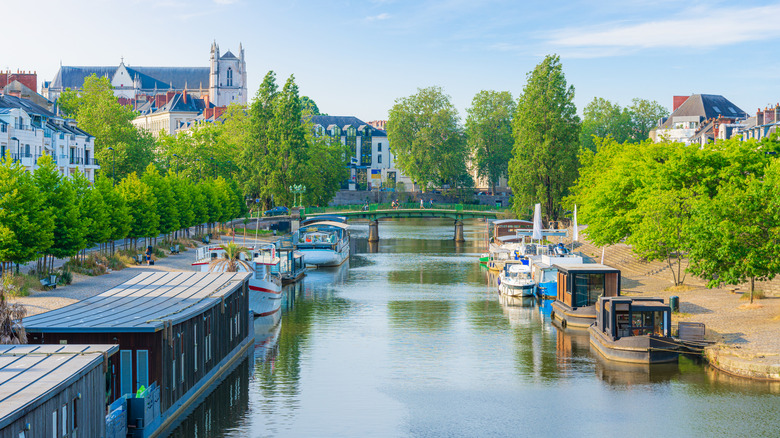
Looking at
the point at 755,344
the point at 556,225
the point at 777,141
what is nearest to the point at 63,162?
the point at 556,225

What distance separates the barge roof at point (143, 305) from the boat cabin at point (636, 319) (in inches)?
Answer: 743

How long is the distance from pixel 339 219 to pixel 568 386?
82410 mm

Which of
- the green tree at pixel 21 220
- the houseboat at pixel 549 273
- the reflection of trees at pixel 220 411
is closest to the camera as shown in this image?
the reflection of trees at pixel 220 411

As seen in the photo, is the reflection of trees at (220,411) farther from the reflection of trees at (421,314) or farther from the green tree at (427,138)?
the green tree at (427,138)

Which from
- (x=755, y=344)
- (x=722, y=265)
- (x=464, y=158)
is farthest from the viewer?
(x=464, y=158)

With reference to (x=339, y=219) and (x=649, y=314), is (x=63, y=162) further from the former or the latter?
(x=649, y=314)

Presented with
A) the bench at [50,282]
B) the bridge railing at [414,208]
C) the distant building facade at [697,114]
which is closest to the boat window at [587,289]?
the bench at [50,282]

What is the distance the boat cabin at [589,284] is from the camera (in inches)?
2056

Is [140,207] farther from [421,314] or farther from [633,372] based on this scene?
[633,372]

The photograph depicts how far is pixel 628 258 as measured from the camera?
80.9 m

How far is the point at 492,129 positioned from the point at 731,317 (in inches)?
4992

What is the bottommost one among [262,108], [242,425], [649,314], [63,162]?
[242,425]

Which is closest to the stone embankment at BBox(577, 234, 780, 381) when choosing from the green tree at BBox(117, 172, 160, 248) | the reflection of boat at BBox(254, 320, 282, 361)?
the reflection of boat at BBox(254, 320, 282, 361)

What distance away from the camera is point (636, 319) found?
141ft
